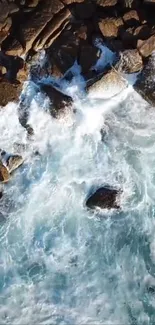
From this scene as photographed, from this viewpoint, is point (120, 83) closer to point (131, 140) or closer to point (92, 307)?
point (131, 140)

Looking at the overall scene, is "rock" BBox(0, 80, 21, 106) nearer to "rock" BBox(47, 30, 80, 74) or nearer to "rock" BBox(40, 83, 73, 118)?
"rock" BBox(40, 83, 73, 118)

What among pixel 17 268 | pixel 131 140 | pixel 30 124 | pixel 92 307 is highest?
pixel 30 124

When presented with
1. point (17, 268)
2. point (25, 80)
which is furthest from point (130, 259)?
point (25, 80)

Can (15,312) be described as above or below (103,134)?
below

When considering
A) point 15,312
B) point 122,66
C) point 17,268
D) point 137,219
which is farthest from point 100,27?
point 15,312

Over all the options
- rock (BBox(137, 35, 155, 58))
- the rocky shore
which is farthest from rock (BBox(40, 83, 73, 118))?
rock (BBox(137, 35, 155, 58))

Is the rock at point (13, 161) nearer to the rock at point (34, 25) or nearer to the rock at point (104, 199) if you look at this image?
the rock at point (104, 199)
